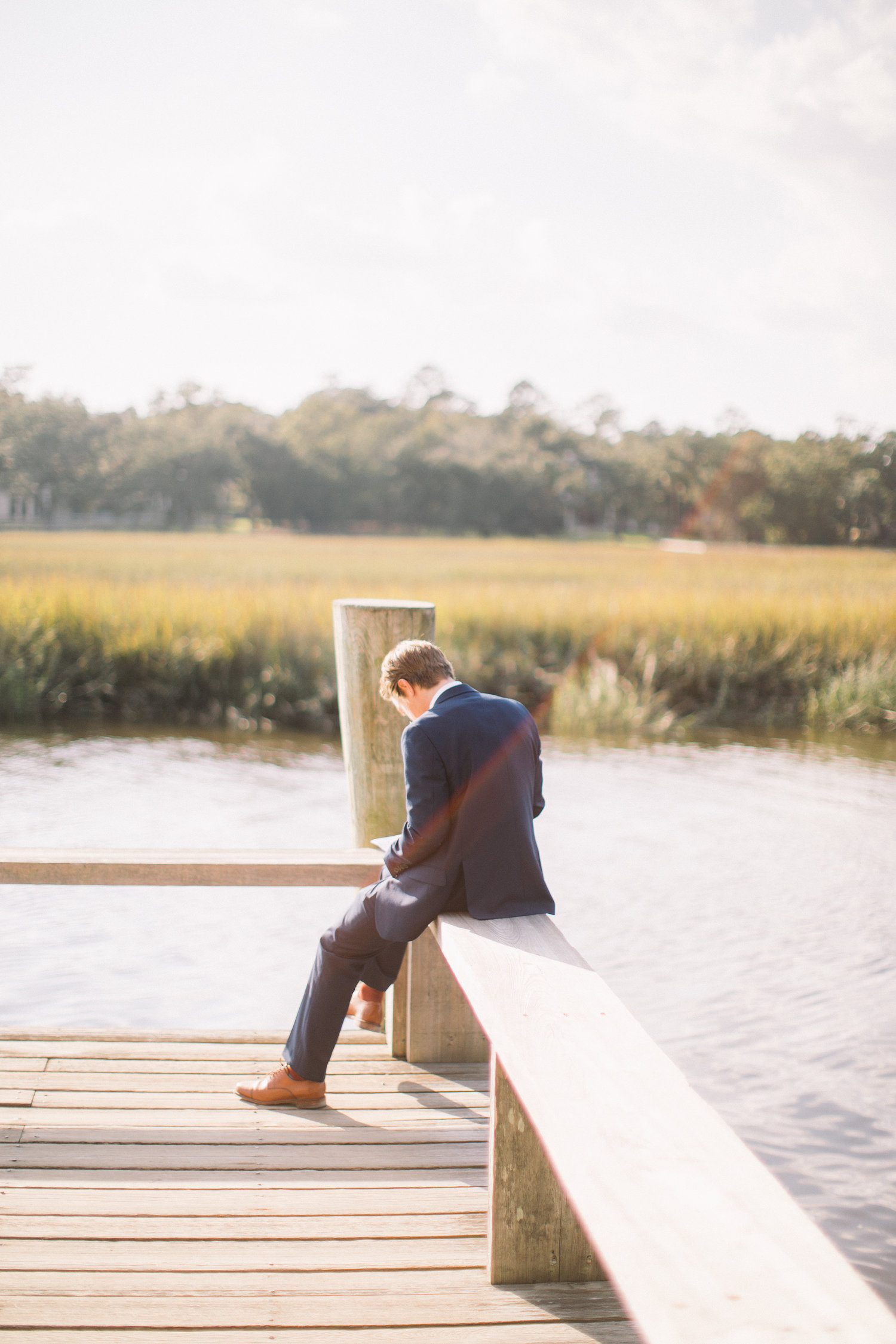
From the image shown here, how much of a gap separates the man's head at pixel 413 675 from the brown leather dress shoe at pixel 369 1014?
1409mm

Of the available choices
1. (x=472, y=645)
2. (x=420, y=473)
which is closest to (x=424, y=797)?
(x=472, y=645)

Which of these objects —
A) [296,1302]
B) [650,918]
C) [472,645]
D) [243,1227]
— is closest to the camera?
[296,1302]

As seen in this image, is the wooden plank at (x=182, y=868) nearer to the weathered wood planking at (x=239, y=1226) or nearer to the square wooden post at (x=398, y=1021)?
the square wooden post at (x=398, y=1021)

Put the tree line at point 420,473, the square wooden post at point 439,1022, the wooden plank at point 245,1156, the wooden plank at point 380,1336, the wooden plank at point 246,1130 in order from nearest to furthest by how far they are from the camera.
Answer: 1. the wooden plank at point 380,1336
2. the wooden plank at point 245,1156
3. the wooden plank at point 246,1130
4. the square wooden post at point 439,1022
5. the tree line at point 420,473

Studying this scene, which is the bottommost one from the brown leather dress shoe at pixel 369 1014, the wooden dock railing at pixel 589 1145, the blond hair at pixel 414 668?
the brown leather dress shoe at pixel 369 1014

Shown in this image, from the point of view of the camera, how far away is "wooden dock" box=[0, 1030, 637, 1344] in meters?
2.30

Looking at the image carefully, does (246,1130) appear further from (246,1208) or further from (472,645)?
(472,645)

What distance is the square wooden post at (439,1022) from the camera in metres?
3.59

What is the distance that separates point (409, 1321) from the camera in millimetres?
2311

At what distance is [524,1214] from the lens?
8.04ft

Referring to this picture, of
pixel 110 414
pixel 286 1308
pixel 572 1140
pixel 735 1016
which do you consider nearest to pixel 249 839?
pixel 735 1016

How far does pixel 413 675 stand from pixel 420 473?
5320 centimetres

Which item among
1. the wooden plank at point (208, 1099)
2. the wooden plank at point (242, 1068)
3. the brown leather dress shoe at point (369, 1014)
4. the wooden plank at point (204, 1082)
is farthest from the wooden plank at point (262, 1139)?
the brown leather dress shoe at point (369, 1014)

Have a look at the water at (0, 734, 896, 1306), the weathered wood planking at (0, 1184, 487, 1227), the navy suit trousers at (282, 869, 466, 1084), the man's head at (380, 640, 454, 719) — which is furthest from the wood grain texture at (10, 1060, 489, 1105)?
the water at (0, 734, 896, 1306)
